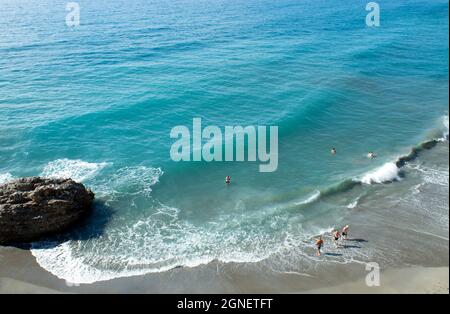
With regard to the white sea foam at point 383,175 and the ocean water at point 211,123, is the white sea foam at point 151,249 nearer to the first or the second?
the ocean water at point 211,123

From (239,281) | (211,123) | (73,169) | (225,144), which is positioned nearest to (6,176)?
(73,169)

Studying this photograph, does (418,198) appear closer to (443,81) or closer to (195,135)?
(195,135)

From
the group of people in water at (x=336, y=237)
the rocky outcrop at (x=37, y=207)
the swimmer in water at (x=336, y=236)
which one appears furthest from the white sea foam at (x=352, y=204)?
the rocky outcrop at (x=37, y=207)

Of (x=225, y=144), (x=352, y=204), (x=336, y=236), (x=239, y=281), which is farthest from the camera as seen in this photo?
(x=225, y=144)

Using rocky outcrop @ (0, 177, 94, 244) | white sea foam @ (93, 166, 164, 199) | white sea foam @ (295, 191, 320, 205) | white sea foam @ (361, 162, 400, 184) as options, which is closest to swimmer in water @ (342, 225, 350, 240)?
white sea foam @ (295, 191, 320, 205)

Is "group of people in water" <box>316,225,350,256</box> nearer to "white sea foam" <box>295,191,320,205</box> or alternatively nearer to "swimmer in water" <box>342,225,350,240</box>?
"swimmer in water" <box>342,225,350,240</box>

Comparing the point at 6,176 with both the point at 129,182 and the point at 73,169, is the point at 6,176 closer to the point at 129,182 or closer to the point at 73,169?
the point at 73,169

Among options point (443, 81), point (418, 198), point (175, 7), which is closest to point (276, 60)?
point (443, 81)
